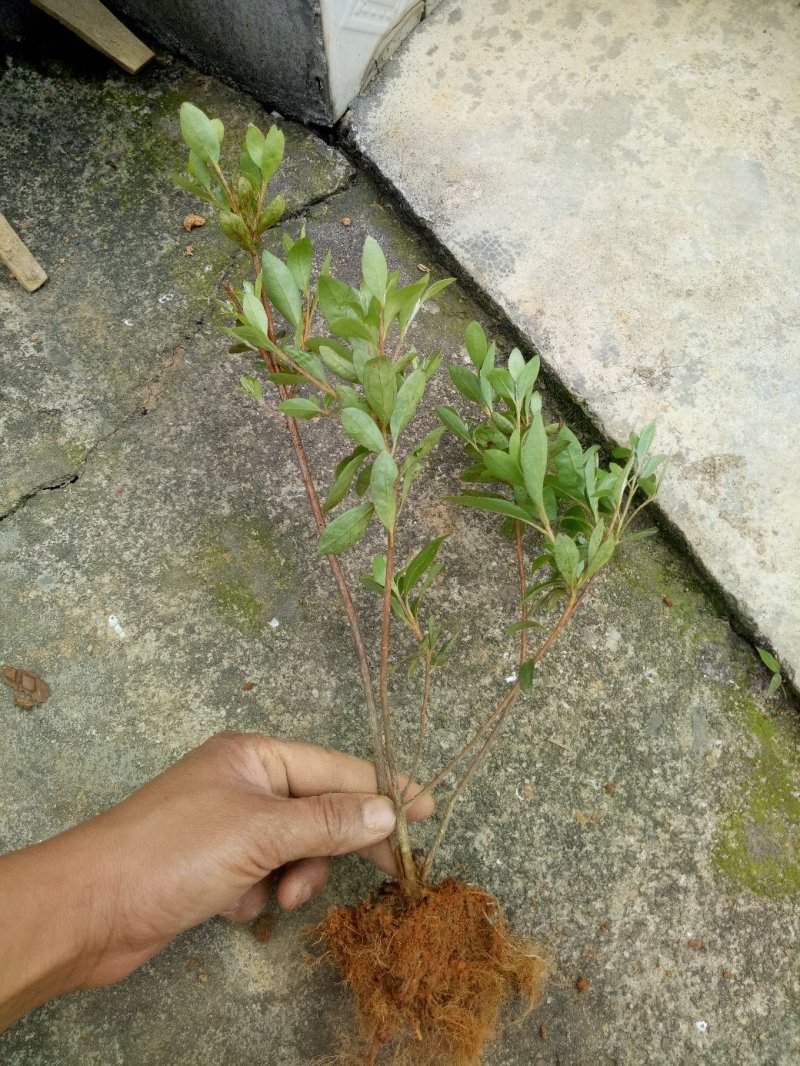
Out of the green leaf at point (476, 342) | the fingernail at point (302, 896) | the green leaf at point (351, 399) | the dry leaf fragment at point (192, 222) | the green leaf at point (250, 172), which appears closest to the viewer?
the green leaf at point (351, 399)

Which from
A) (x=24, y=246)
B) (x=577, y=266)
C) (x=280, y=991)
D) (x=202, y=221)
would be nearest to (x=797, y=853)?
(x=280, y=991)

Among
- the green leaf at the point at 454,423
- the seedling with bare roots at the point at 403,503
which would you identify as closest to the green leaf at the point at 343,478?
the seedling with bare roots at the point at 403,503

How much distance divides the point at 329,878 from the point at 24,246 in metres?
1.61

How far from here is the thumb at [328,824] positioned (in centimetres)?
141

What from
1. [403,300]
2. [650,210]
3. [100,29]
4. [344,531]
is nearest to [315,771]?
[344,531]

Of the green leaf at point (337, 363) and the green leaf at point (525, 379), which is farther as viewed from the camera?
the green leaf at point (525, 379)

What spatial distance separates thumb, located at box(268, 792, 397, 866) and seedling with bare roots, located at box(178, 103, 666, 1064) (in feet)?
0.17

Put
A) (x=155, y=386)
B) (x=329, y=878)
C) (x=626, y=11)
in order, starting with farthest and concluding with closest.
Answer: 1. (x=626, y=11)
2. (x=155, y=386)
3. (x=329, y=878)

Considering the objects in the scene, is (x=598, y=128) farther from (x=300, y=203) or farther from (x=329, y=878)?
(x=329, y=878)

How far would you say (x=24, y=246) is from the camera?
2.05 meters

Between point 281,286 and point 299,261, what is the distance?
56 millimetres

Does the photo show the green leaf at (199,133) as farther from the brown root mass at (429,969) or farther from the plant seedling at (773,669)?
the plant seedling at (773,669)

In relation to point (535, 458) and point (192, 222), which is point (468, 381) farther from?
point (192, 222)

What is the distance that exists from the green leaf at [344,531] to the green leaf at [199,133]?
2.03 feet
